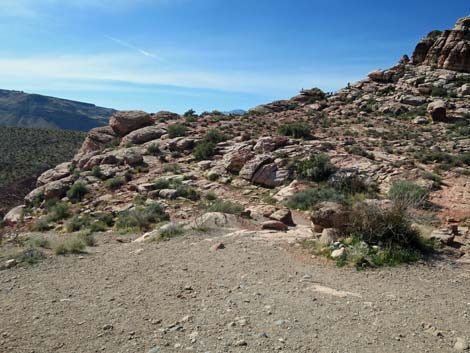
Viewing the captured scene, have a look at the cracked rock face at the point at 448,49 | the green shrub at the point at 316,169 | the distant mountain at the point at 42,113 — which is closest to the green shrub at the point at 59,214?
the green shrub at the point at 316,169

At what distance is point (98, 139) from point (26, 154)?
23804 millimetres

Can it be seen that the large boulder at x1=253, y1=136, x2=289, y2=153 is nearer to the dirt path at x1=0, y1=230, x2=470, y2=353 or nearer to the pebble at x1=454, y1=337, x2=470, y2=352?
the dirt path at x1=0, y1=230, x2=470, y2=353

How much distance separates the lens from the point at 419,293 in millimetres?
5316

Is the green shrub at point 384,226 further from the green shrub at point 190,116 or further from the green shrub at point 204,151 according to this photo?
the green shrub at point 190,116

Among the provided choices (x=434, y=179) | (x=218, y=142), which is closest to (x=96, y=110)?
(x=218, y=142)

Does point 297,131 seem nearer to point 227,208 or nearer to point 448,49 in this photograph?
point 227,208

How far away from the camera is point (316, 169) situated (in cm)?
1455

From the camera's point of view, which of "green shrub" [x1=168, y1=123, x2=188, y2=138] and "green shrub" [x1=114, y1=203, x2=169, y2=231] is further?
"green shrub" [x1=168, y1=123, x2=188, y2=138]

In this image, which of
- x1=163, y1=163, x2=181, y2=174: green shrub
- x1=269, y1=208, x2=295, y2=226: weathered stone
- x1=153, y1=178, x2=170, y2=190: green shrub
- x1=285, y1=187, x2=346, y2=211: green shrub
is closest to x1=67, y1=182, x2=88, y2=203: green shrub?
x1=153, y1=178, x2=170, y2=190: green shrub

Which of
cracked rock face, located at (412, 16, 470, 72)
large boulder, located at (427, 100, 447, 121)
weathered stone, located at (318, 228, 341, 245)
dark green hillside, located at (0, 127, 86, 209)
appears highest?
cracked rock face, located at (412, 16, 470, 72)

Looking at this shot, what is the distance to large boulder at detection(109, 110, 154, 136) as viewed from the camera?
25656 millimetres

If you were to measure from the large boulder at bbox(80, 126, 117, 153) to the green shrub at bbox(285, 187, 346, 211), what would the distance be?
16.2 meters

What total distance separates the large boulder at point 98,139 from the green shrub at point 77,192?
813 cm

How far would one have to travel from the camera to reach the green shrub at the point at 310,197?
12000mm
